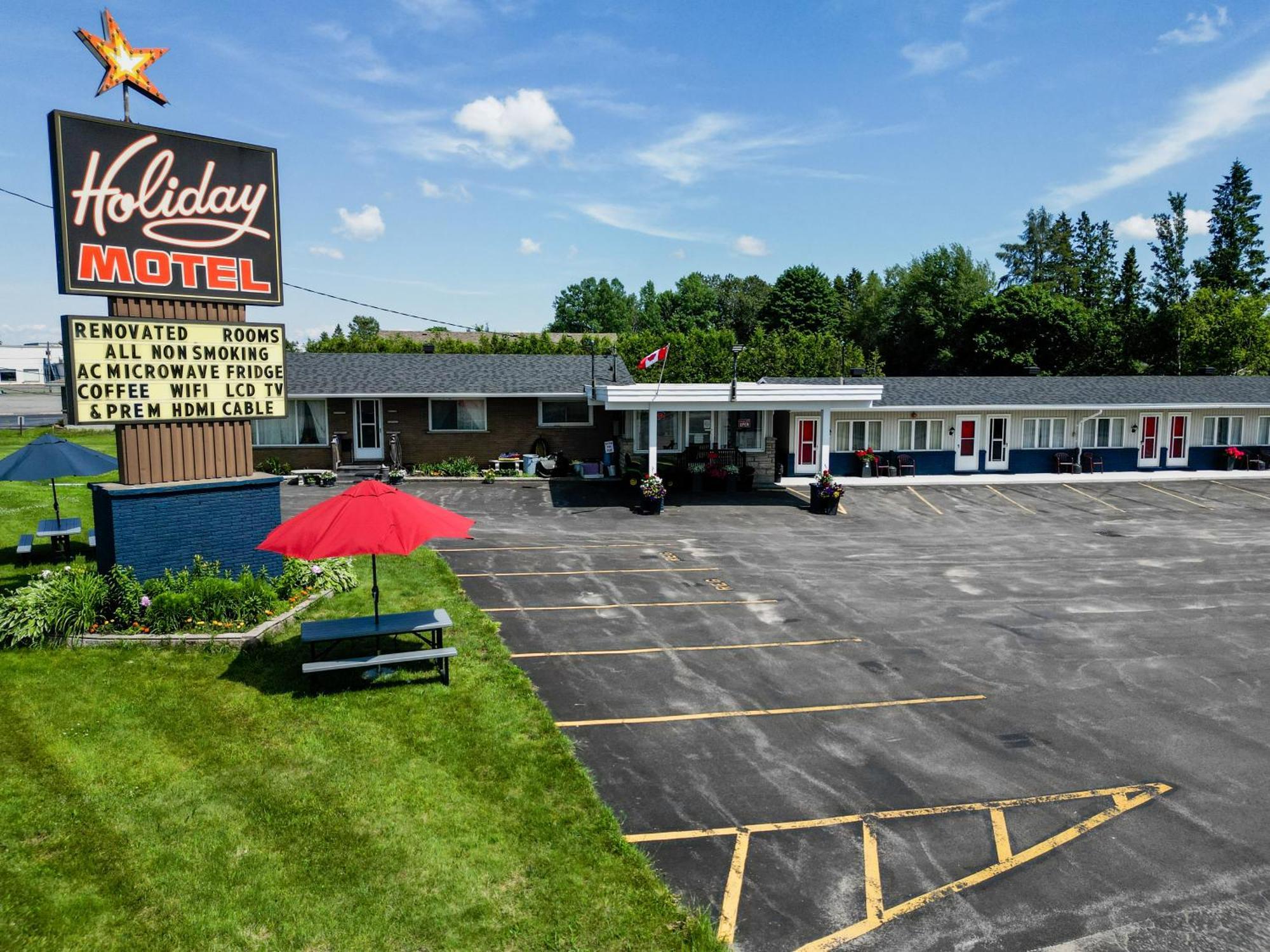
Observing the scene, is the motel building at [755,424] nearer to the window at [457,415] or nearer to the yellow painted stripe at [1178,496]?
the window at [457,415]

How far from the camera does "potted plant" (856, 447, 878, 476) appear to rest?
106ft

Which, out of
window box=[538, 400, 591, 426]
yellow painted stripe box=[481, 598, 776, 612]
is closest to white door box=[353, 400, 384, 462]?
window box=[538, 400, 591, 426]

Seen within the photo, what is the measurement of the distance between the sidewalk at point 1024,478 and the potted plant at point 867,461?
1.05 feet

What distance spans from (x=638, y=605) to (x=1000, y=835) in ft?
26.6

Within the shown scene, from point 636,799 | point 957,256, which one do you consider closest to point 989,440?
→ point 636,799

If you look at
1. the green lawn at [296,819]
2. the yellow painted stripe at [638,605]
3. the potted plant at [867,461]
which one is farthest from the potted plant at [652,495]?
the green lawn at [296,819]

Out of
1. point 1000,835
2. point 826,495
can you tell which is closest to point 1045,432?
point 826,495

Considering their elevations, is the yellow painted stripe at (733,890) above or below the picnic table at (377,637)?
below

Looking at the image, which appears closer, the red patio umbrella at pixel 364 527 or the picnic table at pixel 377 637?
the red patio umbrella at pixel 364 527

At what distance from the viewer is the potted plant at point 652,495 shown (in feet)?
82.2

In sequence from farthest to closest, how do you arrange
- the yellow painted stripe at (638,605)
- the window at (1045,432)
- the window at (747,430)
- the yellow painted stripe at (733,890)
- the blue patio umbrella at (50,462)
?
the window at (1045,432), the window at (747,430), the blue patio umbrella at (50,462), the yellow painted stripe at (638,605), the yellow painted stripe at (733,890)

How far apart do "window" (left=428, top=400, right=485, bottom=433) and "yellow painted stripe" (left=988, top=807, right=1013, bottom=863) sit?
88.6 feet

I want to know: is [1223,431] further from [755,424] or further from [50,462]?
[50,462]

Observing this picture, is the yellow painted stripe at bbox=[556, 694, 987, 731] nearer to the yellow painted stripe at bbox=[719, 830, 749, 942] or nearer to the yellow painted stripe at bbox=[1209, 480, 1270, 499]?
the yellow painted stripe at bbox=[719, 830, 749, 942]
